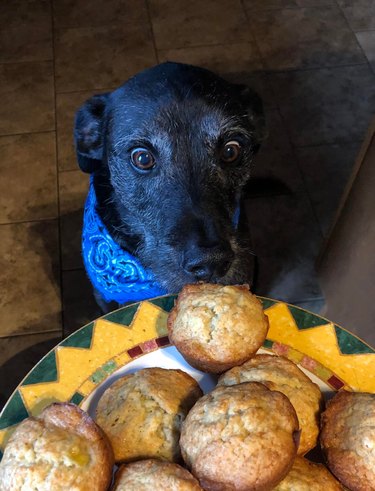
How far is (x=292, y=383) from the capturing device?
1150mm

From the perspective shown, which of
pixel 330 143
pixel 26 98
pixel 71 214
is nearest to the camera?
pixel 71 214

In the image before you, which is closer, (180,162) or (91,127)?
(180,162)

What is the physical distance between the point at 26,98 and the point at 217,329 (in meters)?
2.07

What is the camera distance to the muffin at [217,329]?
1.18m

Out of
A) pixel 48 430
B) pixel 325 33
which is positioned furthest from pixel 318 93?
pixel 48 430

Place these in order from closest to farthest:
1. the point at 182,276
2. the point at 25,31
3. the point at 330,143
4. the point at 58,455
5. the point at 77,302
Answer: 1. the point at 58,455
2. the point at 182,276
3. the point at 77,302
4. the point at 330,143
5. the point at 25,31

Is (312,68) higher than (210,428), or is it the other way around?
(210,428)

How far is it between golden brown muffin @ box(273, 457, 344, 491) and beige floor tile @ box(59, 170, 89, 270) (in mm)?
1426

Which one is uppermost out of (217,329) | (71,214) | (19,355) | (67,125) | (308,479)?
(217,329)

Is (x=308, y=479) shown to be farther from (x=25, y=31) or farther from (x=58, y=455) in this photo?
(x=25, y=31)

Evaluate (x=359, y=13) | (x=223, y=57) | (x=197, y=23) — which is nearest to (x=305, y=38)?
(x=359, y=13)

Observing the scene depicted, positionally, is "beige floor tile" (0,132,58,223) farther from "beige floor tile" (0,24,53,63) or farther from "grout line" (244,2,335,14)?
"grout line" (244,2,335,14)

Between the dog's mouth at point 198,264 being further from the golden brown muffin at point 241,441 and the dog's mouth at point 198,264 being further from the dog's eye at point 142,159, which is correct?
the golden brown muffin at point 241,441

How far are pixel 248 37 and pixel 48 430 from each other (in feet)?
8.64
